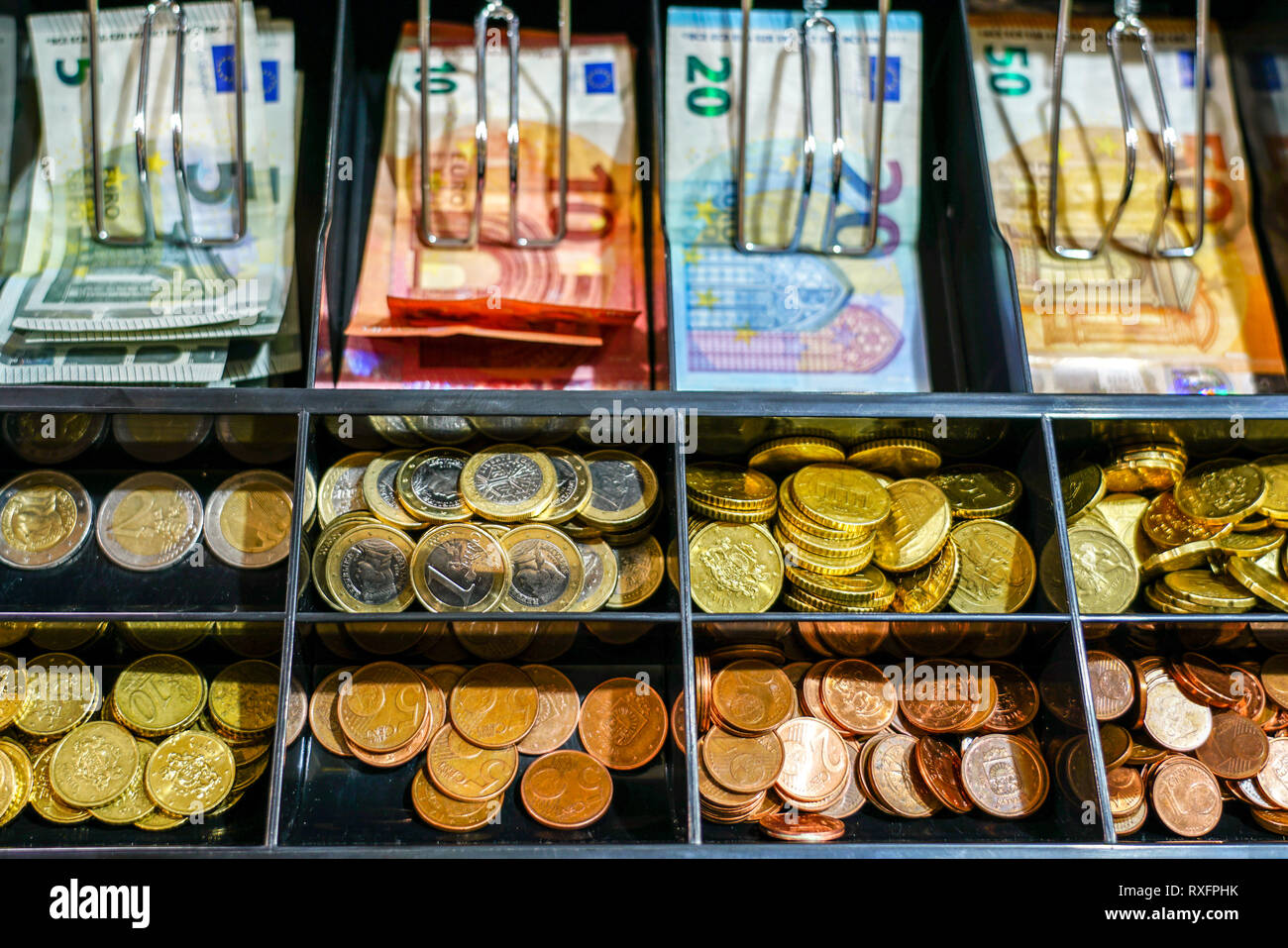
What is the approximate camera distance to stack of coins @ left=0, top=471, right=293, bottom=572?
5.27 feet

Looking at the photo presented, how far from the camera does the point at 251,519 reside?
1.64m

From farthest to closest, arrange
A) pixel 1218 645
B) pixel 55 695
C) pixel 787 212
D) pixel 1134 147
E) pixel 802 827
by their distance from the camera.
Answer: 1. pixel 787 212
2. pixel 1134 147
3. pixel 1218 645
4. pixel 55 695
5. pixel 802 827

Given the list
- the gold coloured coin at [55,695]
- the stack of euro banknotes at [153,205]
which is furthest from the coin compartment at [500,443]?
the gold coloured coin at [55,695]

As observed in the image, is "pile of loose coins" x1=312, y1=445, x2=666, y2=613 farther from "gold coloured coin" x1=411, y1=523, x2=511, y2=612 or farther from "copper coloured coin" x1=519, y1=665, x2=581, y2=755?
"copper coloured coin" x1=519, y1=665, x2=581, y2=755

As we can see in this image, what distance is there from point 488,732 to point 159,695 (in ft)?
1.84

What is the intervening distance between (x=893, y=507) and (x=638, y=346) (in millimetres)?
566

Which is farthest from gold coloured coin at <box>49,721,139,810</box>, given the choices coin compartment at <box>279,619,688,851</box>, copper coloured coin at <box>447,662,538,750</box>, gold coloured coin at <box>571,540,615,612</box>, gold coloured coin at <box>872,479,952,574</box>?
gold coloured coin at <box>872,479,952,574</box>

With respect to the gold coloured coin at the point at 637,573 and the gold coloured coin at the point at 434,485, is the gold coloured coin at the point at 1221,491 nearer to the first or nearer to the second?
the gold coloured coin at the point at 637,573

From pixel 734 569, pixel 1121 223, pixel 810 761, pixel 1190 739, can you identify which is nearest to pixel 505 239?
pixel 734 569

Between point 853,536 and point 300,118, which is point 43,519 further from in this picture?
point 853,536

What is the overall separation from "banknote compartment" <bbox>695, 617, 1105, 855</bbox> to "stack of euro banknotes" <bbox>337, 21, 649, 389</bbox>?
0.56 meters

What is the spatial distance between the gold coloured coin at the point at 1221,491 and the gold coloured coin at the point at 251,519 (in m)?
1.57

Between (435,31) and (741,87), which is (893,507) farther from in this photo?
(435,31)
